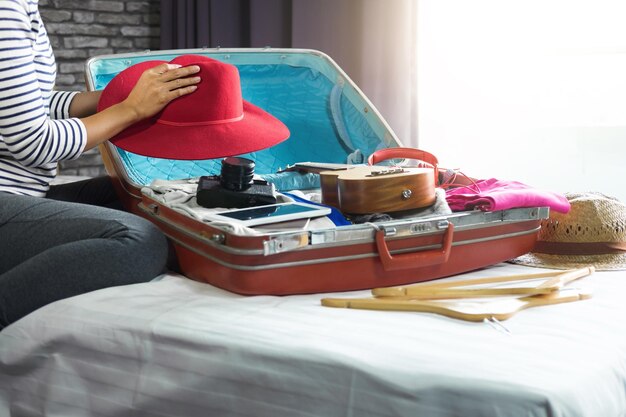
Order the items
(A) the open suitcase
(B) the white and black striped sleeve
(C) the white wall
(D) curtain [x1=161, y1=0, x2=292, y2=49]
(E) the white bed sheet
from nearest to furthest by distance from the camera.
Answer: (E) the white bed sheet, (A) the open suitcase, (B) the white and black striped sleeve, (C) the white wall, (D) curtain [x1=161, y1=0, x2=292, y2=49]

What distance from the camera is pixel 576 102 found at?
2604mm

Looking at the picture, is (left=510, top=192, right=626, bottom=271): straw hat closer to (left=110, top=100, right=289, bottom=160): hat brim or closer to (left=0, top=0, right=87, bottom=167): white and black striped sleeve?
(left=110, top=100, right=289, bottom=160): hat brim

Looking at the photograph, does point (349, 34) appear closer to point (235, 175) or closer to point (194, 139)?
point (194, 139)

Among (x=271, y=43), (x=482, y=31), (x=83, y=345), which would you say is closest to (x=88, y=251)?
(x=83, y=345)

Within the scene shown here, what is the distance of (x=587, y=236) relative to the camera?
1.41 metres

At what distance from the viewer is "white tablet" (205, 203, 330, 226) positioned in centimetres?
120

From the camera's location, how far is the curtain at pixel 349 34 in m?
2.79

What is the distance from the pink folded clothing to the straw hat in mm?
Result: 38

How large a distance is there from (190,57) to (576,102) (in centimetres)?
148

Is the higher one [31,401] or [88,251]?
[88,251]

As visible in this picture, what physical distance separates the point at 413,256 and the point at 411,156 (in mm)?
441

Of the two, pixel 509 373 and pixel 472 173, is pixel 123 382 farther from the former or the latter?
pixel 472 173

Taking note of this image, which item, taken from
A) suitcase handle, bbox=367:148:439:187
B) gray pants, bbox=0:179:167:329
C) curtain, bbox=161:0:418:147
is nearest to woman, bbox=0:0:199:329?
gray pants, bbox=0:179:167:329

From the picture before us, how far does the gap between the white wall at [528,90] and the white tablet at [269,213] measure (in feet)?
5.15
